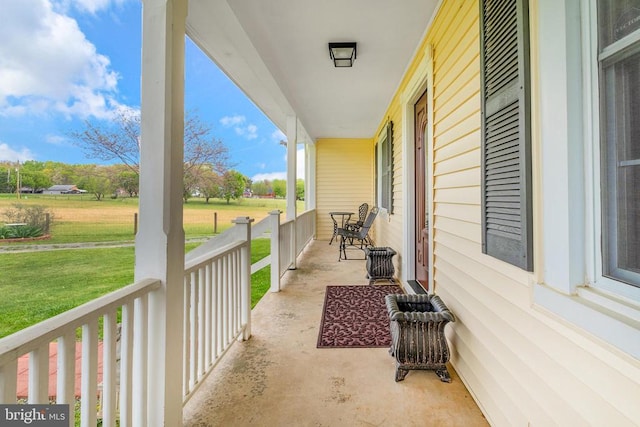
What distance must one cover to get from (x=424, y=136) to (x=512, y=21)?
2.24 metres

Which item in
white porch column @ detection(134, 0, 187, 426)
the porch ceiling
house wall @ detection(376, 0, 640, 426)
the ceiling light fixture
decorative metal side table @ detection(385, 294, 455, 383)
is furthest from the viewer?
the ceiling light fixture

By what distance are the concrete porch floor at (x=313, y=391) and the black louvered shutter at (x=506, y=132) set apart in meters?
0.93

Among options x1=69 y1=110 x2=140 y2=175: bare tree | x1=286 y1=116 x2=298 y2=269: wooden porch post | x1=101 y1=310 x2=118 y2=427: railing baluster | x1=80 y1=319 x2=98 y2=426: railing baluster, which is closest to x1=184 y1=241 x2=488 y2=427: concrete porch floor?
x1=101 y1=310 x2=118 y2=427: railing baluster

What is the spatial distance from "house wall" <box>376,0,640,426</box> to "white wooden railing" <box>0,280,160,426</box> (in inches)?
60.9

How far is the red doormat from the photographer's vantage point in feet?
8.04

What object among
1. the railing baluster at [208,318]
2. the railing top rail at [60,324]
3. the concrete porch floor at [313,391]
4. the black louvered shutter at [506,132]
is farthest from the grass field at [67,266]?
the black louvered shutter at [506,132]

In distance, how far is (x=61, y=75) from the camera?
121 centimetres

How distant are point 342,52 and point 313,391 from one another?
2.93 meters

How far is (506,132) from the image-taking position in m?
1.37

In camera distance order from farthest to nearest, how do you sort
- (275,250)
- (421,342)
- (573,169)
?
(275,250) → (421,342) → (573,169)

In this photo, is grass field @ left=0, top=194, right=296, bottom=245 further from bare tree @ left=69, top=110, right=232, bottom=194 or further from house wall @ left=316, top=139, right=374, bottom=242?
house wall @ left=316, top=139, right=374, bottom=242

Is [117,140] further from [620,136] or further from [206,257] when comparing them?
[620,136]
